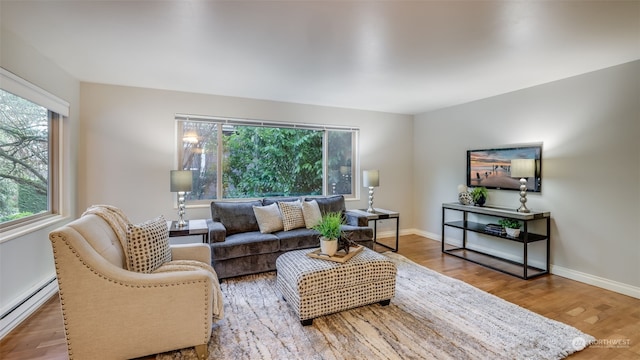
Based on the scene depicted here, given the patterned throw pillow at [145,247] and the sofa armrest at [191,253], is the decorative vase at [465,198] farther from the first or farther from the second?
the patterned throw pillow at [145,247]

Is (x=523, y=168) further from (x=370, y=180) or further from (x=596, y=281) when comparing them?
(x=370, y=180)

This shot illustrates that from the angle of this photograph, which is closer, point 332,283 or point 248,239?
point 332,283

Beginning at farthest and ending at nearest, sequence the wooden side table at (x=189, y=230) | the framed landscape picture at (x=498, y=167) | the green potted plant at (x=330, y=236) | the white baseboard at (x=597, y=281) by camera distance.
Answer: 1. the framed landscape picture at (x=498, y=167)
2. the wooden side table at (x=189, y=230)
3. the white baseboard at (x=597, y=281)
4. the green potted plant at (x=330, y=236)

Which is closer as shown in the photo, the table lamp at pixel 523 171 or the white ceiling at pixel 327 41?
the white ceiling at pixel 327 41

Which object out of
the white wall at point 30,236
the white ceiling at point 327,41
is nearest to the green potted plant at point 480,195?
the white ceiling at point 327,41

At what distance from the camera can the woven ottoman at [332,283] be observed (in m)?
2.31

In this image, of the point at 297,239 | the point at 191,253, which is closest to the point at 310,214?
the point at 297,239

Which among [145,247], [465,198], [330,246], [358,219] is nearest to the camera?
[145,247]

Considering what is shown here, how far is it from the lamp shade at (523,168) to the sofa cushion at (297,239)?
258cm

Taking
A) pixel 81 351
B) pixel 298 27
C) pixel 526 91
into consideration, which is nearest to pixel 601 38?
pixel 526 91

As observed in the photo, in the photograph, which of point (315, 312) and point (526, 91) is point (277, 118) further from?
point (526, 91)

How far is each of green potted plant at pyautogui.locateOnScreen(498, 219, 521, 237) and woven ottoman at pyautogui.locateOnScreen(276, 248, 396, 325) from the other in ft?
6.05

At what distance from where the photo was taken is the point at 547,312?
8.37 feet

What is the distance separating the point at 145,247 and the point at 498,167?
425 cm
